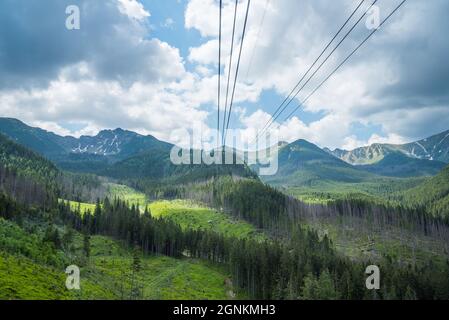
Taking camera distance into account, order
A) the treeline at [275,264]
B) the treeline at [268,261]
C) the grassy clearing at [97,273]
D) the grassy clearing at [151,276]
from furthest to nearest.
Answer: the grassy clearing at [151,276] → the treeline at [268,261] → the treeline at [275,264] → the grassy clearing at [97,273]

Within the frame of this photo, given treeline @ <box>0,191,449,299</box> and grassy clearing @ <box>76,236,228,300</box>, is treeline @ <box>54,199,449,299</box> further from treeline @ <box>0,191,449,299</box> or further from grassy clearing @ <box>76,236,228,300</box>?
grassy clearing @ <box>76,236,228,300</box>

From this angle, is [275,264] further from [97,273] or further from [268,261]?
[97,273]

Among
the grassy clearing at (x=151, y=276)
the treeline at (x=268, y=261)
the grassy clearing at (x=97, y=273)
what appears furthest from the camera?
the grassy clearing at (x=151, y=276)

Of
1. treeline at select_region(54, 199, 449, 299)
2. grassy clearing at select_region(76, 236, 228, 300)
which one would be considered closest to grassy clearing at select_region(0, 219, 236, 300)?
grassy clearing at select_region(76, 236, 228, 300)

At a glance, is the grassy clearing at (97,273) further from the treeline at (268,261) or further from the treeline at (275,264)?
the treeline at (275,264)

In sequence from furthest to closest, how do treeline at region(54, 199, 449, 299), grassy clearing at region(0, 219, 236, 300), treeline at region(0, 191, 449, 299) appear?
1. treeline at region(0, 191, 449, 299)
2. treeline at region(54, 199, 449, 299)
3. grassy clearing at region(0, 219, 236, 300)

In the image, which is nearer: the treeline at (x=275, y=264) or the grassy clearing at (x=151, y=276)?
the treeline at (x=275, y=264)

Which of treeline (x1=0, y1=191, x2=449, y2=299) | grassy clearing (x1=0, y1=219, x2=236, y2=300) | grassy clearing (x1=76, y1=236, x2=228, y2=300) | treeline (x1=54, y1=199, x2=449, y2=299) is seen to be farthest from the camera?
grassy clearing (x1=76, y1=236, x2=228, y2=300)

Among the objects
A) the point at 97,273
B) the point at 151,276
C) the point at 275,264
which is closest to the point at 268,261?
the point at 275,264

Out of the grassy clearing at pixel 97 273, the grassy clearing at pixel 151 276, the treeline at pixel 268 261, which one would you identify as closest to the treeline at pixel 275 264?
the treeline at pixel 268 261

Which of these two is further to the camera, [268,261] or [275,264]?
[268,261]

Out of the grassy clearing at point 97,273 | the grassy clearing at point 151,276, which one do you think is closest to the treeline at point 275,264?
the grassy clearing at point 97,273

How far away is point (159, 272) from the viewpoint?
397ft
